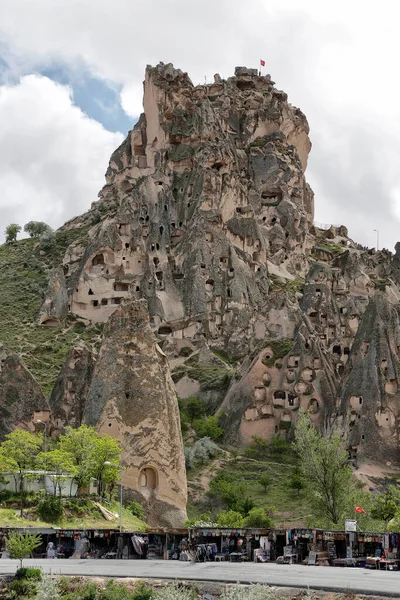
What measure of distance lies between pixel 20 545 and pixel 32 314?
9228 cm

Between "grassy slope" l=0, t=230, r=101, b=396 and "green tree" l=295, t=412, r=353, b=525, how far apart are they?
39.8m

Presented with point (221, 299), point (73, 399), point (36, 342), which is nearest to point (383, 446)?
point (73, 399)

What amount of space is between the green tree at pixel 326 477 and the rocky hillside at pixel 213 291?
10006 millimetres

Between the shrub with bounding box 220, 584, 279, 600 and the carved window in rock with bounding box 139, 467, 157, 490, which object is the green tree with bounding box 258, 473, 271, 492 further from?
the shrub with bounding box 220, 584, 279, 600

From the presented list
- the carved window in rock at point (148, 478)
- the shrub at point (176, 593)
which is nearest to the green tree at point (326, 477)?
the carved window in rock at point (148, 478)

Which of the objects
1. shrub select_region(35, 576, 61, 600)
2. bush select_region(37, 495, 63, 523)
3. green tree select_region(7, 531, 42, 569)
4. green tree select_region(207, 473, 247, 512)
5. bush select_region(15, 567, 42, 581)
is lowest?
shrub select_region(35, 576, 61, 600)

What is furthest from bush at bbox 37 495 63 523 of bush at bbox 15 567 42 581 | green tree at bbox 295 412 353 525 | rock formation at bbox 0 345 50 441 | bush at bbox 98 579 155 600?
rock formation at bbox 0 345 50 441

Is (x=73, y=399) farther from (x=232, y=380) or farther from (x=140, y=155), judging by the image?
(x=140, y=155)

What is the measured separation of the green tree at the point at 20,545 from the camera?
135 ft

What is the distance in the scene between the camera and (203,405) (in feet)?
325

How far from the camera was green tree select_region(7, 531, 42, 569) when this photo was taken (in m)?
41.0

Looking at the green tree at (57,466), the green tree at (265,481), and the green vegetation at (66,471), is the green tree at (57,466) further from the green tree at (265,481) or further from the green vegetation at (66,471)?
the green tree at (265,481)

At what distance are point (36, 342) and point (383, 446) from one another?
51.2 meters

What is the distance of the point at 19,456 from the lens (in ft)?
189
